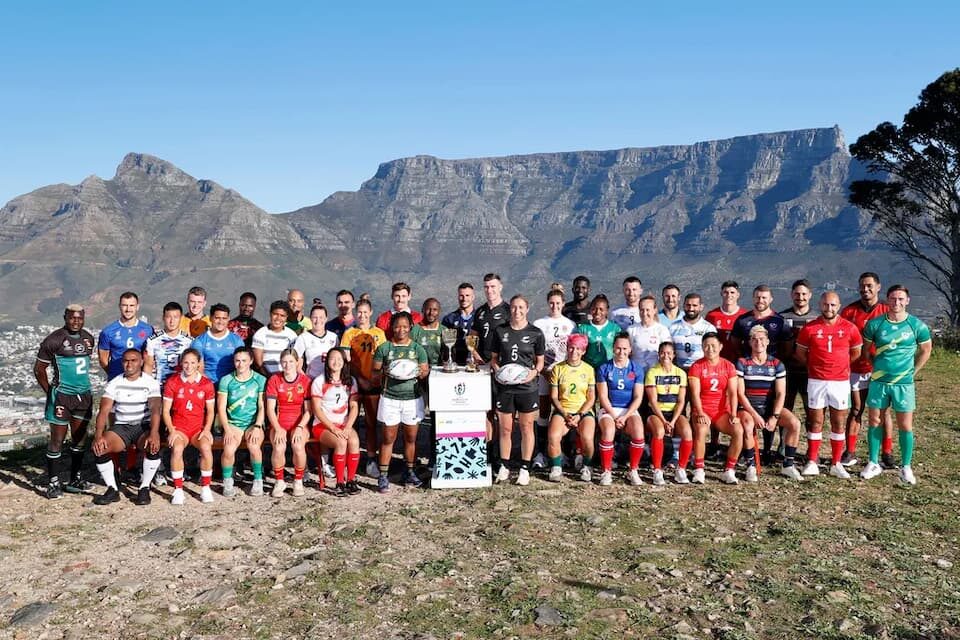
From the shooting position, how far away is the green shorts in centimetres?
876

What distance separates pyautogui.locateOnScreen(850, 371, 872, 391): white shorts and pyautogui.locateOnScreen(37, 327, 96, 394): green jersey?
9.86 meters

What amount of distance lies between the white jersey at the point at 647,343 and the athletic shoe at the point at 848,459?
282cm

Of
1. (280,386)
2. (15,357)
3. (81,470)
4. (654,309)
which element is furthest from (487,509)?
(15,357)

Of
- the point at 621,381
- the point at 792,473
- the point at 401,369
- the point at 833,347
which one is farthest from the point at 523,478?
the point at 833,347

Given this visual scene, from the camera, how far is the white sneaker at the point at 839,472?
8.80 m

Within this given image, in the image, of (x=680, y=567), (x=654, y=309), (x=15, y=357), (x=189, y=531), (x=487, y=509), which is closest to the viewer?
(x=680, y=567)

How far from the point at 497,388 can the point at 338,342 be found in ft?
7.51

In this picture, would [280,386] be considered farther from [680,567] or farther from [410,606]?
[680,567]

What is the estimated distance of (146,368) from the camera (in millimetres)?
8719

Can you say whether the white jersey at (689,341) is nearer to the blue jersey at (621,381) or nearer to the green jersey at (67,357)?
the blue jersey at (621,381)

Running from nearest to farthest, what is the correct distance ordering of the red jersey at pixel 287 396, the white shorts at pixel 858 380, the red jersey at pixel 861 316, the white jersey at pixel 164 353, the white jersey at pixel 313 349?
the red jersey at pixel 287 396
the white jersey at pixel 164 353
the white jersey at pixel 313 349
the red jersey at pixel 861 316
the white shorts at pixel 858 380

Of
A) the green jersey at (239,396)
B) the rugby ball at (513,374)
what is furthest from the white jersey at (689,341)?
the green jersey at (239,396)

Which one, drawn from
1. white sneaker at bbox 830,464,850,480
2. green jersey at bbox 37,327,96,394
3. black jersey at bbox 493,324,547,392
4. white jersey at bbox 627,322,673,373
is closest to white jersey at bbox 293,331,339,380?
black jersey at bbox 493,324,547,392

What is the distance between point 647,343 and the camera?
9.38 m
